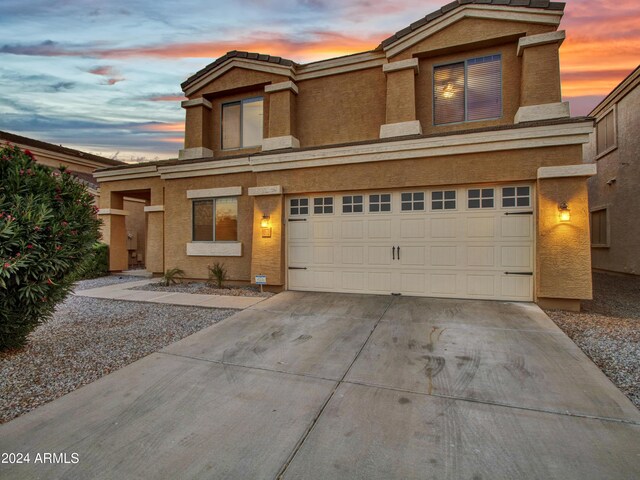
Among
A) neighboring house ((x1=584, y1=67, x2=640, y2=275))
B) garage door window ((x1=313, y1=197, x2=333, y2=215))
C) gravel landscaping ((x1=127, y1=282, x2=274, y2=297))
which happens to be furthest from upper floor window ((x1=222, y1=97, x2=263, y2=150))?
neighboring house ((x1=584, y1=67, x2=640, y2=275))

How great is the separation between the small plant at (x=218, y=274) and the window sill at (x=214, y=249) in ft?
1.19

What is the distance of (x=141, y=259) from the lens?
55.3 feet

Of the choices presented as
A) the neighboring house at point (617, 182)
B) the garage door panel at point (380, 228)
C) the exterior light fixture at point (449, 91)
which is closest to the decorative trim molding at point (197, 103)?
the garage door panel at point (380, 228)

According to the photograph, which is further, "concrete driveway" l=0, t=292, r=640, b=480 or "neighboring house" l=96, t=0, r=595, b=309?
"neighboring house" l=96, t=0, r=595, b=309

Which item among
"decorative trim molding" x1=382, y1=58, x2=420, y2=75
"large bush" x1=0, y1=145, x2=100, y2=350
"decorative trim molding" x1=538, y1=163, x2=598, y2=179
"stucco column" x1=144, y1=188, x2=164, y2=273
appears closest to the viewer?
"large bush" x1=0, y1=145, x2=100, y2=350

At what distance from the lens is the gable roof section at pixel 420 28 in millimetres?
7414

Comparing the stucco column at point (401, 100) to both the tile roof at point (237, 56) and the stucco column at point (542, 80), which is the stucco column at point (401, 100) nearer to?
the stucco column at point (542, 80)

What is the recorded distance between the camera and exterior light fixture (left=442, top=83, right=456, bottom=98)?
27.5ft

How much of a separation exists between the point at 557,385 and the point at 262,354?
11.5 feet

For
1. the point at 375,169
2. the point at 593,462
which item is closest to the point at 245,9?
the point at 375,169

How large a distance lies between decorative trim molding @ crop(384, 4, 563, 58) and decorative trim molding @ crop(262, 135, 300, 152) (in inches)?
135

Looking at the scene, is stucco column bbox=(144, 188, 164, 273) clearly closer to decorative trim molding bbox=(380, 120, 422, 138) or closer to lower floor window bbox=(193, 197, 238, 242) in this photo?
lower floor window bbox=(193, 197, 238, 242)

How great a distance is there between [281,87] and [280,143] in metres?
1.71

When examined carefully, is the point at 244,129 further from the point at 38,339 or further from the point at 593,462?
the point at 593,462
